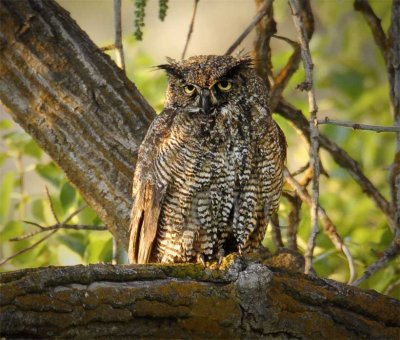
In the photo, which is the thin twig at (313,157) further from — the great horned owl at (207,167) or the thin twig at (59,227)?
the thin twig at (59,227)

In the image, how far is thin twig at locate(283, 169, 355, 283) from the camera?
4.16 m

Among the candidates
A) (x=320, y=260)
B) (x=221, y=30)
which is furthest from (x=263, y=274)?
(x=221, y=30)

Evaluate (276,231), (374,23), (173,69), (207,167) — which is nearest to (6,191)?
(173,69)

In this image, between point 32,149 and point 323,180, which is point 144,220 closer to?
point 32,149

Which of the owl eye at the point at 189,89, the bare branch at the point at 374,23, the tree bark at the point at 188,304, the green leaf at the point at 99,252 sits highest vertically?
the bare branch at the point at 374,23

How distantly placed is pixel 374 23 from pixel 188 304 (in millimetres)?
2413

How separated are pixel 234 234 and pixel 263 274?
110 cm

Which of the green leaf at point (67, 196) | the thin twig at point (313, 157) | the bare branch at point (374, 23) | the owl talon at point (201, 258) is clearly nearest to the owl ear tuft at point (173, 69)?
the thin twig at point (313, 157)

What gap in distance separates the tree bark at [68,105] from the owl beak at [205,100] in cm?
36

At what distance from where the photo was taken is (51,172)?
4879 millimetres

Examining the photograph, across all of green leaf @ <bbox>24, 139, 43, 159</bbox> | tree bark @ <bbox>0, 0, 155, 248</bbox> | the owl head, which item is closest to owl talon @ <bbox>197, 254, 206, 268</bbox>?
tree bark @ <bbox>0, 0, 155, 248</bbox>

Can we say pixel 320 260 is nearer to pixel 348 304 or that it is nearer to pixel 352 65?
pixel 348 304

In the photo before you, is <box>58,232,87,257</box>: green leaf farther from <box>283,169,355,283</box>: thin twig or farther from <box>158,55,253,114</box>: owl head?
<box>283,169,355,283</box>: thin twig

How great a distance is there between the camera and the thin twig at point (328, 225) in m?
4.16
